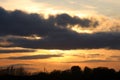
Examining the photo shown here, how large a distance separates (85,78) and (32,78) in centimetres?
3338

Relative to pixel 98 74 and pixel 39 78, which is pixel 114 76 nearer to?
pixel 98 74

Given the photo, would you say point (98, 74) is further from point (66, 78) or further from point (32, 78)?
point (32, 78)

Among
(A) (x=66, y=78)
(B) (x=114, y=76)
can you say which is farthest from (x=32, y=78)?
(B) (x=114, y=76)

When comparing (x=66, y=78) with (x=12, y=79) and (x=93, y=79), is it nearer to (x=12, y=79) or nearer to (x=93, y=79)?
(x=93, y=79)

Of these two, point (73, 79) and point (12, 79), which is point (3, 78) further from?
point (73, 79)

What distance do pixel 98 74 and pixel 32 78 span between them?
41.5 metres

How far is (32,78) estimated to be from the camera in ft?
649

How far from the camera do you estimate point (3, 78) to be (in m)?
195

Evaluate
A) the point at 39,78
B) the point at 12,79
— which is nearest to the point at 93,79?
the point at 39,78

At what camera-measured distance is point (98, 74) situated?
199000 mm

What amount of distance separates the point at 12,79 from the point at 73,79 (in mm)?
38223

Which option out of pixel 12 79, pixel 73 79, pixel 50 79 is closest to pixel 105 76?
pixel 73 79

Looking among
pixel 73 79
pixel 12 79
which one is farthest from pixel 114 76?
pixel 12 79

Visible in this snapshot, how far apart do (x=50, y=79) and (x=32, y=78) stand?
1401cm
